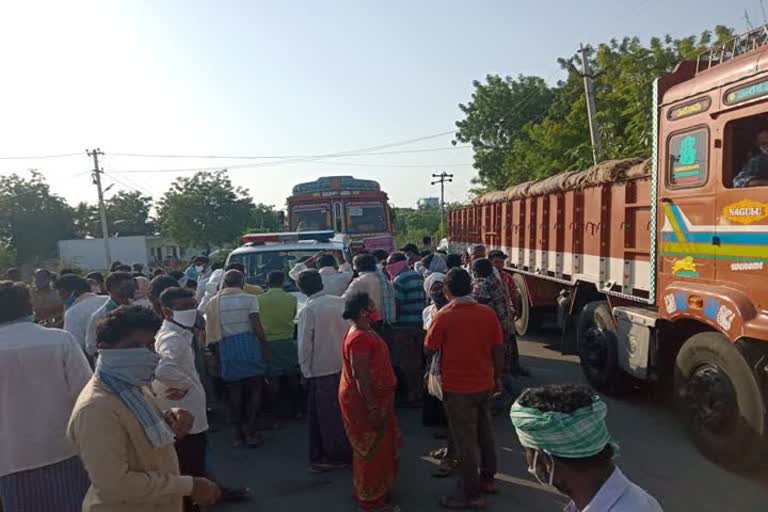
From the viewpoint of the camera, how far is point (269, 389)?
20.1 ft

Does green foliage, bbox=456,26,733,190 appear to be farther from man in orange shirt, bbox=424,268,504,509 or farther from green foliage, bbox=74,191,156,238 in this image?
green foliage, bbox=74,191,156,238

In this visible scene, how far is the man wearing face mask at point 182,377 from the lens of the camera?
11.1 ft

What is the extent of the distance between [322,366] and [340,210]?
8856 mm

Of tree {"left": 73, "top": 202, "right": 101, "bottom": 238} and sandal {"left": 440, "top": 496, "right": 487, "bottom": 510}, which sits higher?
tree {"left": 73, "top": 202, "right": 101, "bottom": 238}

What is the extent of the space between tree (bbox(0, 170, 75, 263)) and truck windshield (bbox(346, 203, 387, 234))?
126 ft

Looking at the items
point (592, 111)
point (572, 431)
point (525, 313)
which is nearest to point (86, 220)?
point (592, 111)

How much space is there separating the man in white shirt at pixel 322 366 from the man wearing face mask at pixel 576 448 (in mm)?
3139

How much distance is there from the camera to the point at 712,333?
4461 mm

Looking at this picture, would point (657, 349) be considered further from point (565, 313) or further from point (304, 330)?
point (304, 330)

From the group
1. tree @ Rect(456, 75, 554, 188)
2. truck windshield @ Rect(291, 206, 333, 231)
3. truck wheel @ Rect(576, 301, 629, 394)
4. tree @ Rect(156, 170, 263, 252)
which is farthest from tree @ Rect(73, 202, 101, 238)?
truck wheel @ Rect(576, 301, 629, 394)

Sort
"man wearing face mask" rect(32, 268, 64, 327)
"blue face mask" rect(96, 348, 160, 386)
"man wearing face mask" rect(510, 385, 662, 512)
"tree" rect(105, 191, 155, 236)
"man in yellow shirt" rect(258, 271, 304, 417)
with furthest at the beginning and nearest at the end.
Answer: "tree" rect(105, 191, 155, 236) < "man in yellow shirt" rect(258, 271, 304, 417) < "man wearing face mask" rect(32, 268, 64, 327) < "blue face mask" rect(96, 348, 160, 386) < "man wearing face mask" rect(510, 385, 662, 512)

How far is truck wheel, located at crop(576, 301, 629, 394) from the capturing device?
609cm

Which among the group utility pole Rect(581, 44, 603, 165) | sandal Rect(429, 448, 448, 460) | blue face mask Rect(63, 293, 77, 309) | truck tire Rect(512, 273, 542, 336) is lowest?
sandal Rect(429, 448, 448, 460)

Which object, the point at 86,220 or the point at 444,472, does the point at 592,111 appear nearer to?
the point at 444,472
